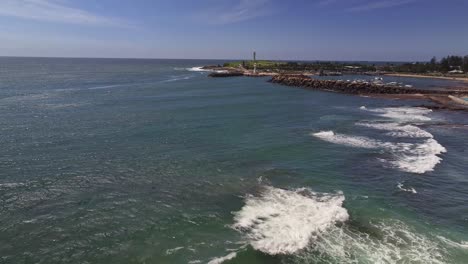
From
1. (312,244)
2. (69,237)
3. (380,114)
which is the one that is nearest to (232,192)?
(312,244)

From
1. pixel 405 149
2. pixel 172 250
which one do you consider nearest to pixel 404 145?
pixel 405 149

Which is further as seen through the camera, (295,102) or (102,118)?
(295,102)

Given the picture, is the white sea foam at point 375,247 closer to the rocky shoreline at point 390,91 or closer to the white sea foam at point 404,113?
the white sea foam at point 404,113

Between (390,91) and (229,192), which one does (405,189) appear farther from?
(390,91)

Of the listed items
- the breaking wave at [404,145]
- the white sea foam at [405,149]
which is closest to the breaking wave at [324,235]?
the white sea foam at [405,149]

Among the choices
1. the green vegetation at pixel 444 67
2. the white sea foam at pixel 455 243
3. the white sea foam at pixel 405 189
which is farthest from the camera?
the green vegetation at pixel 444 67

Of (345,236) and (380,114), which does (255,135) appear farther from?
(380,114)
